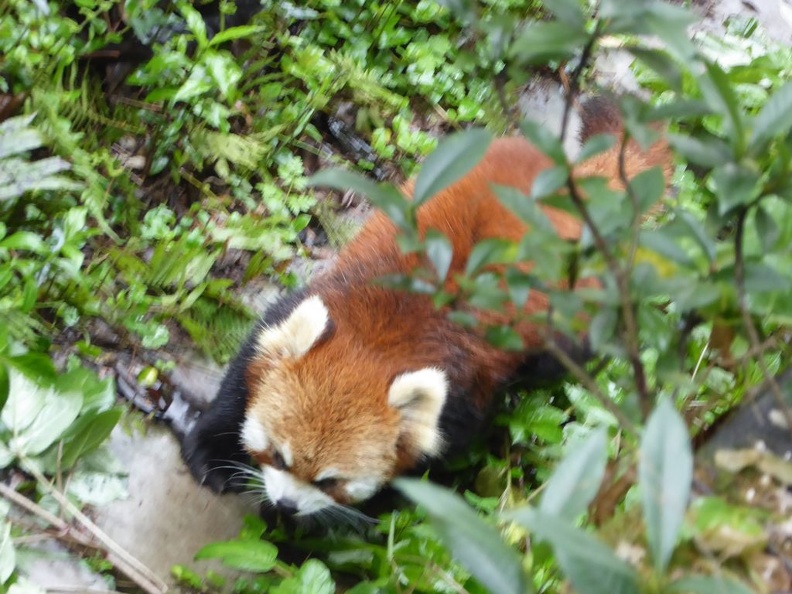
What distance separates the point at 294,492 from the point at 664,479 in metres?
1.43

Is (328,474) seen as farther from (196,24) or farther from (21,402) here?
(196,24)

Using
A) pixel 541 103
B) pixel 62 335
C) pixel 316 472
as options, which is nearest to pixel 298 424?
pixel 316 472

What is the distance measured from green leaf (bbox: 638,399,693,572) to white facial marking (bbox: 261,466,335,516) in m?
1.38

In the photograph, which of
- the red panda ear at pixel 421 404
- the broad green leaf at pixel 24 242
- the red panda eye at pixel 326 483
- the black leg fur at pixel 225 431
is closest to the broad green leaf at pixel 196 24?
the broad green leaf at pixel 24 242

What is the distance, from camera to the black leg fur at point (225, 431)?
207cm

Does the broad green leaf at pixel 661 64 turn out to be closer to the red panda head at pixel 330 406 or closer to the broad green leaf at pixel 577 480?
the broad green leaf at pixel 577 480

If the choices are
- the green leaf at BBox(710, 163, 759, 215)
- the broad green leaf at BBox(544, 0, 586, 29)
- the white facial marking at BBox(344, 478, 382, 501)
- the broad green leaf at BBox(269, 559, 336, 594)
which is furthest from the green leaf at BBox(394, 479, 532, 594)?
the white facial marking at BBox(344, 478, 382, 501)

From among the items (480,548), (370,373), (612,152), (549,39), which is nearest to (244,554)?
(370,373)

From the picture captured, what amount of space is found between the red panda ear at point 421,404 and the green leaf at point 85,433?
0.68m

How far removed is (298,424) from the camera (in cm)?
188

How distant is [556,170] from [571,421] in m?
1.67

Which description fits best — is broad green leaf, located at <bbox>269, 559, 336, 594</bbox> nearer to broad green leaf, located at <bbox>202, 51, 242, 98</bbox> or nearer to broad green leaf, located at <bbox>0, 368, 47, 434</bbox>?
broad green leaf, located at <bbox>0, 368, 47, 434</bbox>

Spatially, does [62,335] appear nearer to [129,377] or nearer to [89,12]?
[129,377]

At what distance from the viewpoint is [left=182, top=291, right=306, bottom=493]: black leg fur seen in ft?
6.81
